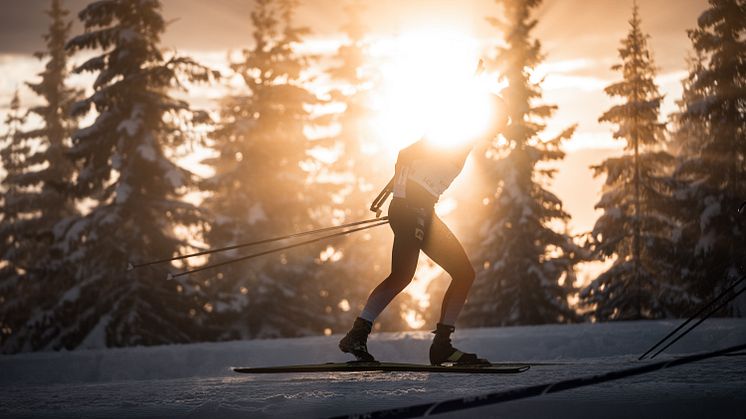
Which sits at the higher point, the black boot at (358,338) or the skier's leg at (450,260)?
the skier's leg at (450,260)

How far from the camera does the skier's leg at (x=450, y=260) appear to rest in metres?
6.68

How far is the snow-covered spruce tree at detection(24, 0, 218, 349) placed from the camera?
22.5 metres

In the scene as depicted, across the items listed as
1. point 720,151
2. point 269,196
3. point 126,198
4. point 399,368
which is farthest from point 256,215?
point 399,368

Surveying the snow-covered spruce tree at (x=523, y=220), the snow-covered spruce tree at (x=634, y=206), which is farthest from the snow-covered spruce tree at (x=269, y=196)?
the snow-covered spruce tree at (x=634, y=206)

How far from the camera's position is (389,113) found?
3453 centimetres

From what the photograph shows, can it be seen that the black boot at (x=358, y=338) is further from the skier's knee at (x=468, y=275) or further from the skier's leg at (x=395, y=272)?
the skier's knee at (x=468, y=275)

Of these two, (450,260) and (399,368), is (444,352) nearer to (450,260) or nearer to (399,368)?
(399,368)

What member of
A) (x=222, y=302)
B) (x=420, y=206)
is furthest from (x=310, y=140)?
(x=420, y=206)

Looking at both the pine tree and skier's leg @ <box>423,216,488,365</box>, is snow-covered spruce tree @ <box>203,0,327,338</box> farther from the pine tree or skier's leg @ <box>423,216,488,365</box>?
skier's leg @ <box>423,216,488,365</box>

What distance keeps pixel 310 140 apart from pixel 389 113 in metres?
4.13

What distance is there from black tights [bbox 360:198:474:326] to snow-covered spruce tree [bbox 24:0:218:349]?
16.7m

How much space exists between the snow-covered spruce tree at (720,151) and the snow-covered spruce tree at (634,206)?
1284 millimetres

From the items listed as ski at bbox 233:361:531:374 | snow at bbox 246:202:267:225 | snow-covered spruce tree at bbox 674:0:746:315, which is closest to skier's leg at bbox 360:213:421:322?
ski at bbox 233:361:531:374

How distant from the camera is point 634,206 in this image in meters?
26.3
